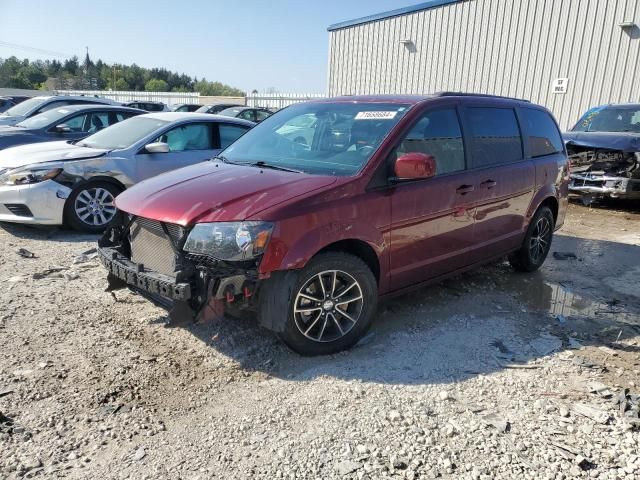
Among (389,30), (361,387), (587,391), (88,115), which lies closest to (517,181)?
(587,391)

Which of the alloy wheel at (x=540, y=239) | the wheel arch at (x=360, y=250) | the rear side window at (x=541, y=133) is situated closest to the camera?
the wheel arch at (x=360, y=250)

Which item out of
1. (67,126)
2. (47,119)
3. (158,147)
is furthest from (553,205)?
(47,119)

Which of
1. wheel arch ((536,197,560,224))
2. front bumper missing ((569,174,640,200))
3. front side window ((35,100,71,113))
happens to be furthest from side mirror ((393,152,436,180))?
front side window ((35,100,71,113))

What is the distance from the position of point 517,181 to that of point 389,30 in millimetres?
16557

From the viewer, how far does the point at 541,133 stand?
230 inches

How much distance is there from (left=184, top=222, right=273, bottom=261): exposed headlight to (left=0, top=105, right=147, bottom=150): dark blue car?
7171 millimetres

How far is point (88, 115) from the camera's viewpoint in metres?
9.72

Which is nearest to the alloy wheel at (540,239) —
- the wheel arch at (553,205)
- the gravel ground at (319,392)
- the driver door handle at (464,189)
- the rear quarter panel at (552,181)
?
the wheel arch at (553,205)

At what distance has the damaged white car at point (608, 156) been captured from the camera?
9.45 m

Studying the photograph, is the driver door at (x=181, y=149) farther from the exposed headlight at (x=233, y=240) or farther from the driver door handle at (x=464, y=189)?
the driver door handle at (x=464, y=189)

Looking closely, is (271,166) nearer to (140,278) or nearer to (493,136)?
(140,278)

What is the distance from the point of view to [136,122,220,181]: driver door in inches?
278

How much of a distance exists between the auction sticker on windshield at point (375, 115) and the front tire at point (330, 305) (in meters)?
1.20

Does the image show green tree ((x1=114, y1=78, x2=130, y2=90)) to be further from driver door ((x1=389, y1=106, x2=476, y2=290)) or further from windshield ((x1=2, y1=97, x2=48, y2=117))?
driver door ((x1=389, y1=106, x2=476, y2=290))
